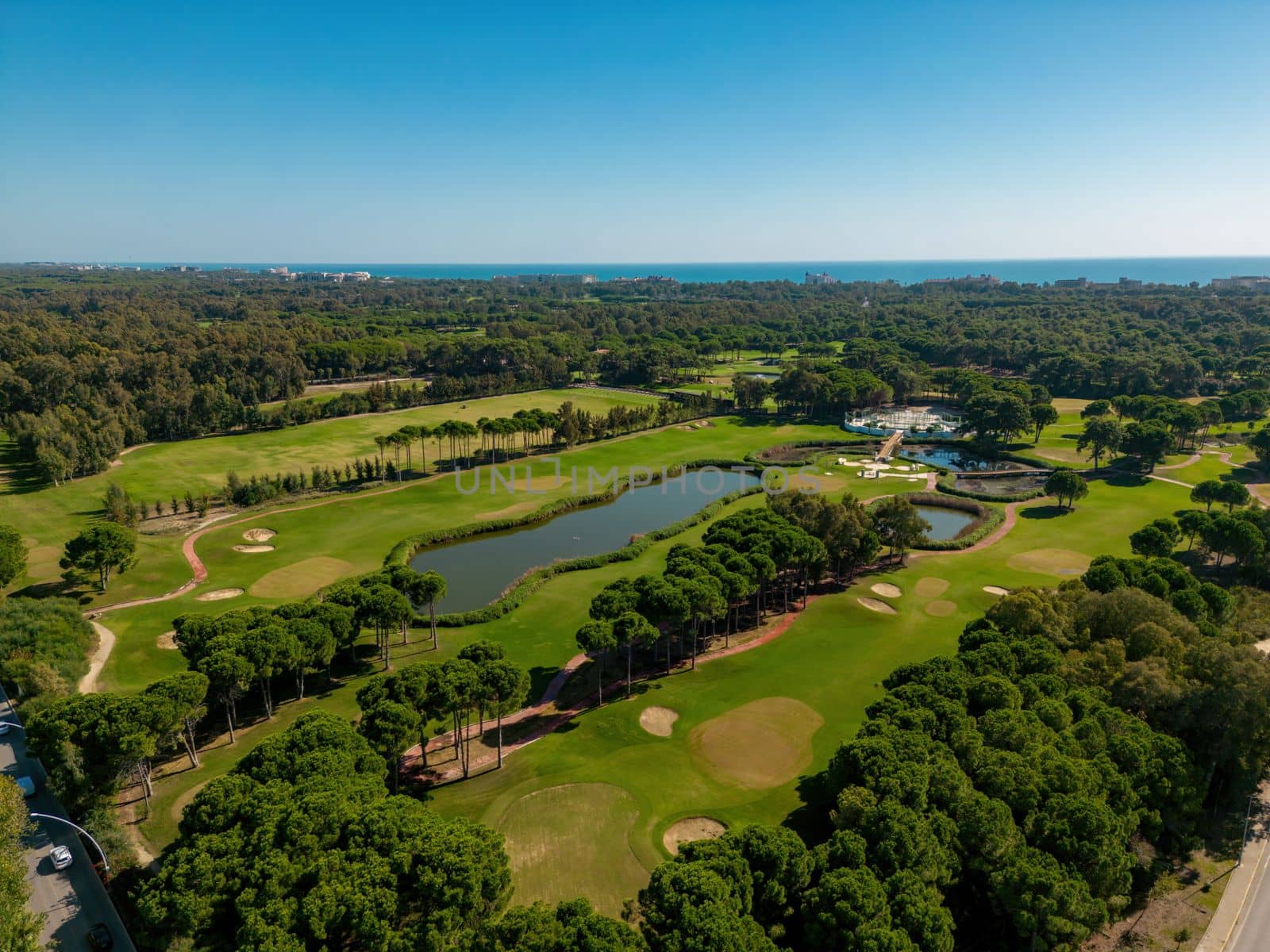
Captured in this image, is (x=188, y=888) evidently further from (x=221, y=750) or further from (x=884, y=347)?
(x=884, y=347)

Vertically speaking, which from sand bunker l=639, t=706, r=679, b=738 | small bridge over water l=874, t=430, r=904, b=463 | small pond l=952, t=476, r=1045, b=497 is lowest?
sand bunker l=639, t=706, r=679, b=738

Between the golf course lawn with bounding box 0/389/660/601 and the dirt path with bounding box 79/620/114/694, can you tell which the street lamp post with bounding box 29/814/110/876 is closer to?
the dirt path with bounding box 79/620/114/694

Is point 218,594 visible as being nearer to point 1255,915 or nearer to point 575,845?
point 575,845

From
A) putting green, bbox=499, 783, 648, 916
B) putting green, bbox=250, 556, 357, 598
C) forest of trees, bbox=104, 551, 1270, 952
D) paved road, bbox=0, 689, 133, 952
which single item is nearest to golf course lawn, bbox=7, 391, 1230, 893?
putting green, bbox=499, 783, 648, 916

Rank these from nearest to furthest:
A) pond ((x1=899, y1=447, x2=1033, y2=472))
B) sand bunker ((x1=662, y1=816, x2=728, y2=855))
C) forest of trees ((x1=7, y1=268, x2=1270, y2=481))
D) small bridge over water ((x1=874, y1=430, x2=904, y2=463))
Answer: sand bunker ((x1=662, y1=816, x2=728, y2=855)), pond ((x1=899, y1=447, x2=1033, y2=472)), small bridge over water ((x1=874, y1=430, x2=904, y2=463)), forest of trees ((x1=7, y1=268, x2=1270, y2=481))

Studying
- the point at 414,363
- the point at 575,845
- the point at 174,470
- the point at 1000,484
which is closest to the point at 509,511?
the point at 174,470

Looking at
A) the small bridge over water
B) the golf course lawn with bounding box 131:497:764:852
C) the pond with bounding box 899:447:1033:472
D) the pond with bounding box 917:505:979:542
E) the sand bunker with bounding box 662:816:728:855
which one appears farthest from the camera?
the small bridge over water
